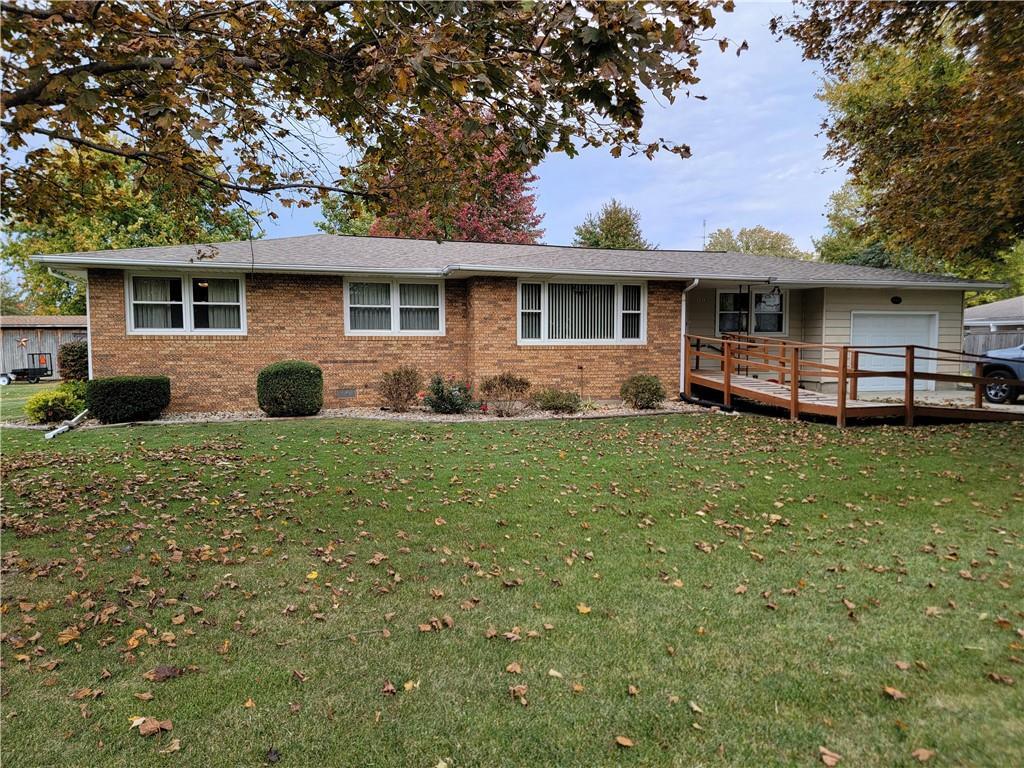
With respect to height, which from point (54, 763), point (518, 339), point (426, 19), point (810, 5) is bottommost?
point (54, 763)

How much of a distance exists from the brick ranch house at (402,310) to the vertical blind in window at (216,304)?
0.08ft

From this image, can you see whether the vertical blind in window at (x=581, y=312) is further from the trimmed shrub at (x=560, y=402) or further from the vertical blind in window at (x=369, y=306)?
the vertical blind in window at (x=369, y=306)

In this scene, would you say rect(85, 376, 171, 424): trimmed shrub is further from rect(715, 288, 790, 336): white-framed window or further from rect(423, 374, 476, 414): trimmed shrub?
rect(715, 288, 790, 336): white-framed window

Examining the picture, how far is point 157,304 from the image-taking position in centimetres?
1216

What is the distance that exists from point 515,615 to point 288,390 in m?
9.01

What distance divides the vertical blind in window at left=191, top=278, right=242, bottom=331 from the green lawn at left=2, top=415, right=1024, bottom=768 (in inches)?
226

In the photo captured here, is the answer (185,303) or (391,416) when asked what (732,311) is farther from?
(185,303)

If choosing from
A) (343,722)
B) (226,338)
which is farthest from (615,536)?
(226,338)

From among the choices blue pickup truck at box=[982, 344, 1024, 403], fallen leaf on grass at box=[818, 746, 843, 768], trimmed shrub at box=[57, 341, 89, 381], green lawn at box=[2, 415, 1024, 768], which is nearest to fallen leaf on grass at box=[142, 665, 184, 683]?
green lawn at box=[2, 415, 1024, 768]

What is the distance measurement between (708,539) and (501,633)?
7.48 feet

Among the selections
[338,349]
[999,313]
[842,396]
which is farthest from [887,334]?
[338,349]

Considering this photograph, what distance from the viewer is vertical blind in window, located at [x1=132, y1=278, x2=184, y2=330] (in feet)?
39.6

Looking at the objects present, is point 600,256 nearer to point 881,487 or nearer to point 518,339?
point 518,339

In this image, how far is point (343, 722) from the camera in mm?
2604
